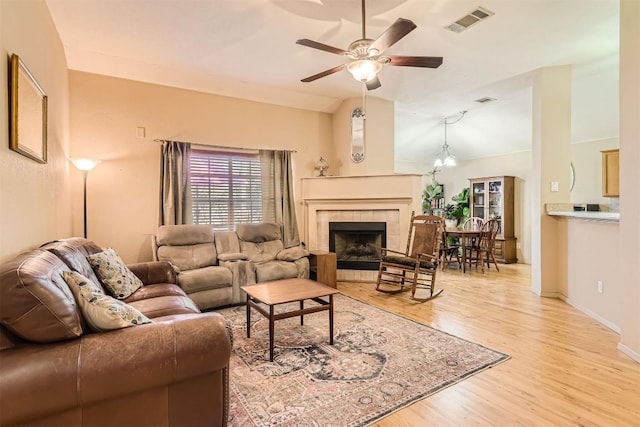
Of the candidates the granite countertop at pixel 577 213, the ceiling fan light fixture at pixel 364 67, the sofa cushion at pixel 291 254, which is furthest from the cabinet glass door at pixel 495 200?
the ceiling fan light fixture at pixel 364 67

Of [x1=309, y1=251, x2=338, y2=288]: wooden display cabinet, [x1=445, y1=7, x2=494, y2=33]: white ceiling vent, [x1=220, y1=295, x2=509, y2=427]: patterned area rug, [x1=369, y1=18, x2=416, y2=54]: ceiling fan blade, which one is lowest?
[x1=220, y1=295, x2=509, y2=427]: patterned area rug

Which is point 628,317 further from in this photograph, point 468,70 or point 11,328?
point 11,328

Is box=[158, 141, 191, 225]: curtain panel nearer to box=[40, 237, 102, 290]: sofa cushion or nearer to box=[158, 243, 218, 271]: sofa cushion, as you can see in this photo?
box=[158, 243, 218, 271]: sofa cushion

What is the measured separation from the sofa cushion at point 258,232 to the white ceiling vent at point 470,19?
3172 millimetres

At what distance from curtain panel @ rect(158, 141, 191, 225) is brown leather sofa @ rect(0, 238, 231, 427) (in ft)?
8.66

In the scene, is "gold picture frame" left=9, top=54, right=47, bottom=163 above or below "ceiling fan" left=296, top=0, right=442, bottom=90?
below

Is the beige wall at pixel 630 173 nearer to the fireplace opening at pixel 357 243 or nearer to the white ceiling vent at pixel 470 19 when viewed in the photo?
the white ceiling vent at pixel 470 19

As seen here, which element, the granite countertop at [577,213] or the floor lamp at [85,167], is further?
the floor lamp at [85,167]

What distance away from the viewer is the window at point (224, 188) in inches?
178

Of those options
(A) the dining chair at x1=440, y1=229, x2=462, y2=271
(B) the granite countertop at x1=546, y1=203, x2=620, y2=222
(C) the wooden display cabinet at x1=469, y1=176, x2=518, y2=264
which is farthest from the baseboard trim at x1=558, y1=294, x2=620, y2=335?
(C) the wooden display cabinet at x1=469, y1=176, x2=518, y2=264

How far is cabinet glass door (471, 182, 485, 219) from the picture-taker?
6953 mm

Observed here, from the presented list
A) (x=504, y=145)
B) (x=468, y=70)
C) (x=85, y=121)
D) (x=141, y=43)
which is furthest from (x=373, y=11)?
(x=504, y=145)

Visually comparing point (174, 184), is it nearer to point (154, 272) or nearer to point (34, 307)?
point (154, 272)

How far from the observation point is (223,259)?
388 centimetres
